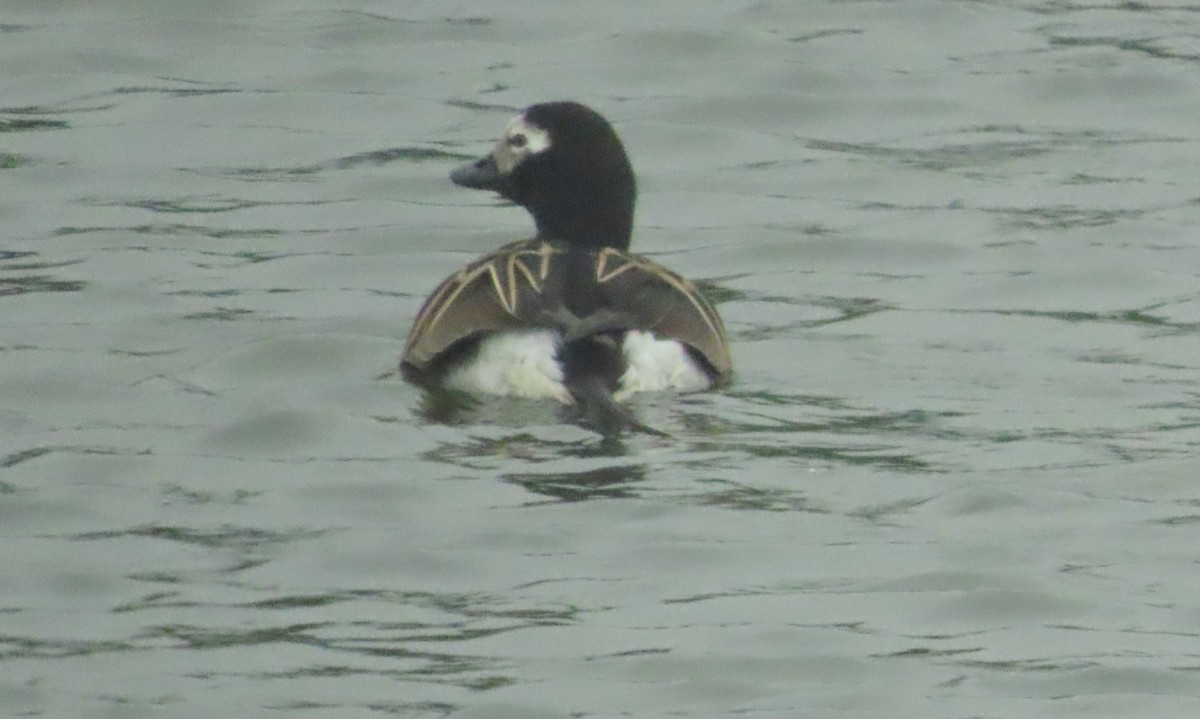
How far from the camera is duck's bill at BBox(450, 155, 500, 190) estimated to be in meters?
11.6

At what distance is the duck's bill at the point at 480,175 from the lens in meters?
11.6

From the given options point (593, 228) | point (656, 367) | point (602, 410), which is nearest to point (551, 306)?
point (656, 367)

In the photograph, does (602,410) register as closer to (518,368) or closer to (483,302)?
(518,368)

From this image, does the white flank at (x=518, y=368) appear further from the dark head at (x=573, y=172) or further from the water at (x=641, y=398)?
the dark head at (x=573, y=172)

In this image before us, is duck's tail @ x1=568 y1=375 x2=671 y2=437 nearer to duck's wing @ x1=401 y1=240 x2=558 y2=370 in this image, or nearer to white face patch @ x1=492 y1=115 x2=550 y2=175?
duck's wing @ x1=401 y1=240 x2=558 y2=370

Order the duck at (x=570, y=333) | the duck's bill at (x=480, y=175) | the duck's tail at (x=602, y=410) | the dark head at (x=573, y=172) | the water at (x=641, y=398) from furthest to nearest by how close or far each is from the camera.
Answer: the duck's bill at (x=480, y=175)
the dark head at (x=573, y=172)
the duck at (x=570, y=333)
the duck's tail at (x=602, y=410)
the water at (x=641, y=398)

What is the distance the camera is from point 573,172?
1133 centimetres

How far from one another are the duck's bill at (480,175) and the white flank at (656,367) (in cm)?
138

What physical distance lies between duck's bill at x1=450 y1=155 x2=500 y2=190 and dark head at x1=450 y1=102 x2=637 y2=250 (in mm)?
133

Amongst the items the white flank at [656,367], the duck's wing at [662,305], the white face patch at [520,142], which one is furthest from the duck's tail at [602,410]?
the white face patch at [520,142]

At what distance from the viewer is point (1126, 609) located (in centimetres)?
812

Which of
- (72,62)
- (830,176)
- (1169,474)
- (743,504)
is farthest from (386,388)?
(72,62)

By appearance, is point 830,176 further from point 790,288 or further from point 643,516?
point 643,516

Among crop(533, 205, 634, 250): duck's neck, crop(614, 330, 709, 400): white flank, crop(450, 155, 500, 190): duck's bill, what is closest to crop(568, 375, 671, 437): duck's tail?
crop(614, 330, 709, 400): white flank
